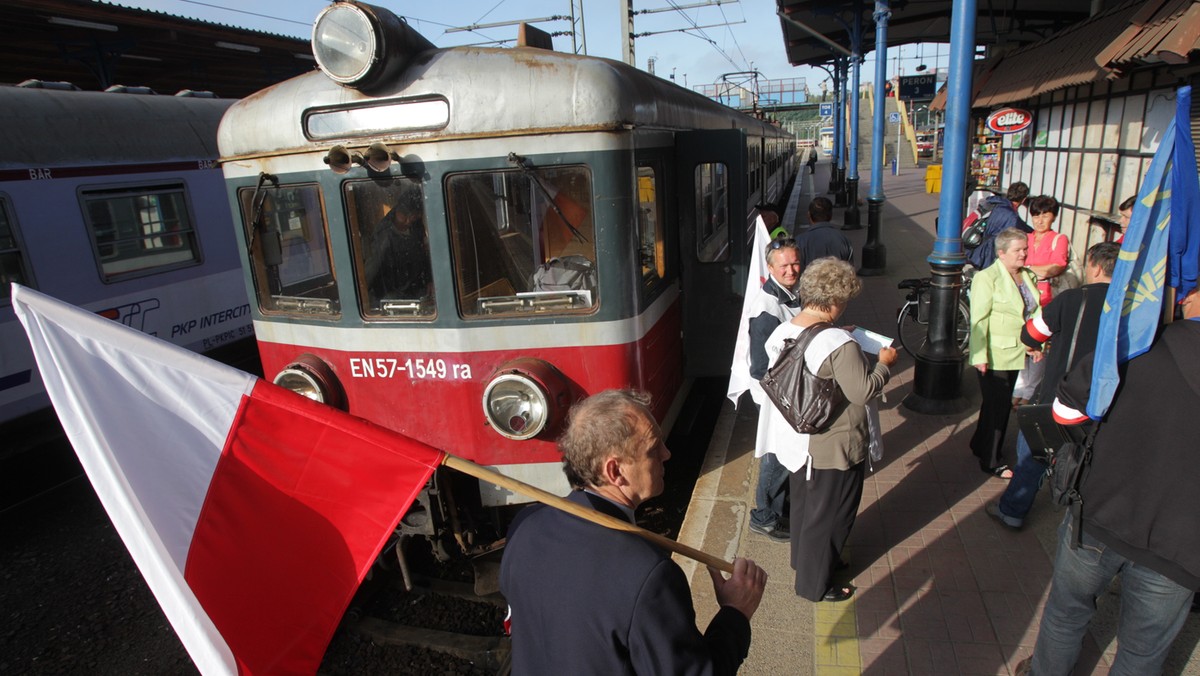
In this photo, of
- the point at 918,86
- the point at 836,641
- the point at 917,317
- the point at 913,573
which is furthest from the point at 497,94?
the point at 918,86

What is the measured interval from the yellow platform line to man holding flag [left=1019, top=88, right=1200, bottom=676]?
1.07 meters

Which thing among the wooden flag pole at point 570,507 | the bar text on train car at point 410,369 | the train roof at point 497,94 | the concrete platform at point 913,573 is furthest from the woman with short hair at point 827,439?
the bar text on train car at point 410,369

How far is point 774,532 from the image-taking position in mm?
4207

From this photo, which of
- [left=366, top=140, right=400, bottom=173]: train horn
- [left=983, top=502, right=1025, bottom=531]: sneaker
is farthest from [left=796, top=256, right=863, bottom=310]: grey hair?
[left=366, top=140, right=400, bottom=173]: train horn

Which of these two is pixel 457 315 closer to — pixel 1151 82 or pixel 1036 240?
pixel 1036 240

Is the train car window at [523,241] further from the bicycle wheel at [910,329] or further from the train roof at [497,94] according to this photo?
the bicycle wheel at [910,329]

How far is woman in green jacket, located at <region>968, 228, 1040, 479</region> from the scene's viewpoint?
4.46 m

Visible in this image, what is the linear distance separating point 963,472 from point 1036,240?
213 centimetres

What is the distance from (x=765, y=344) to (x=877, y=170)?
33.3ft

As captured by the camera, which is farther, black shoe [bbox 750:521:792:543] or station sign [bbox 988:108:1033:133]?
station sign [bbox 988:108:1033:133]

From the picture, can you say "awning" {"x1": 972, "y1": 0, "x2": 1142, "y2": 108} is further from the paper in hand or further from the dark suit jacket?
A: the dark suit jacket

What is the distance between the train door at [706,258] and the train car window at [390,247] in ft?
6.47

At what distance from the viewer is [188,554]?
6.88 feet

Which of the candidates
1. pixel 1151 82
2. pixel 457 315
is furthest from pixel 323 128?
pixel 1151 82
